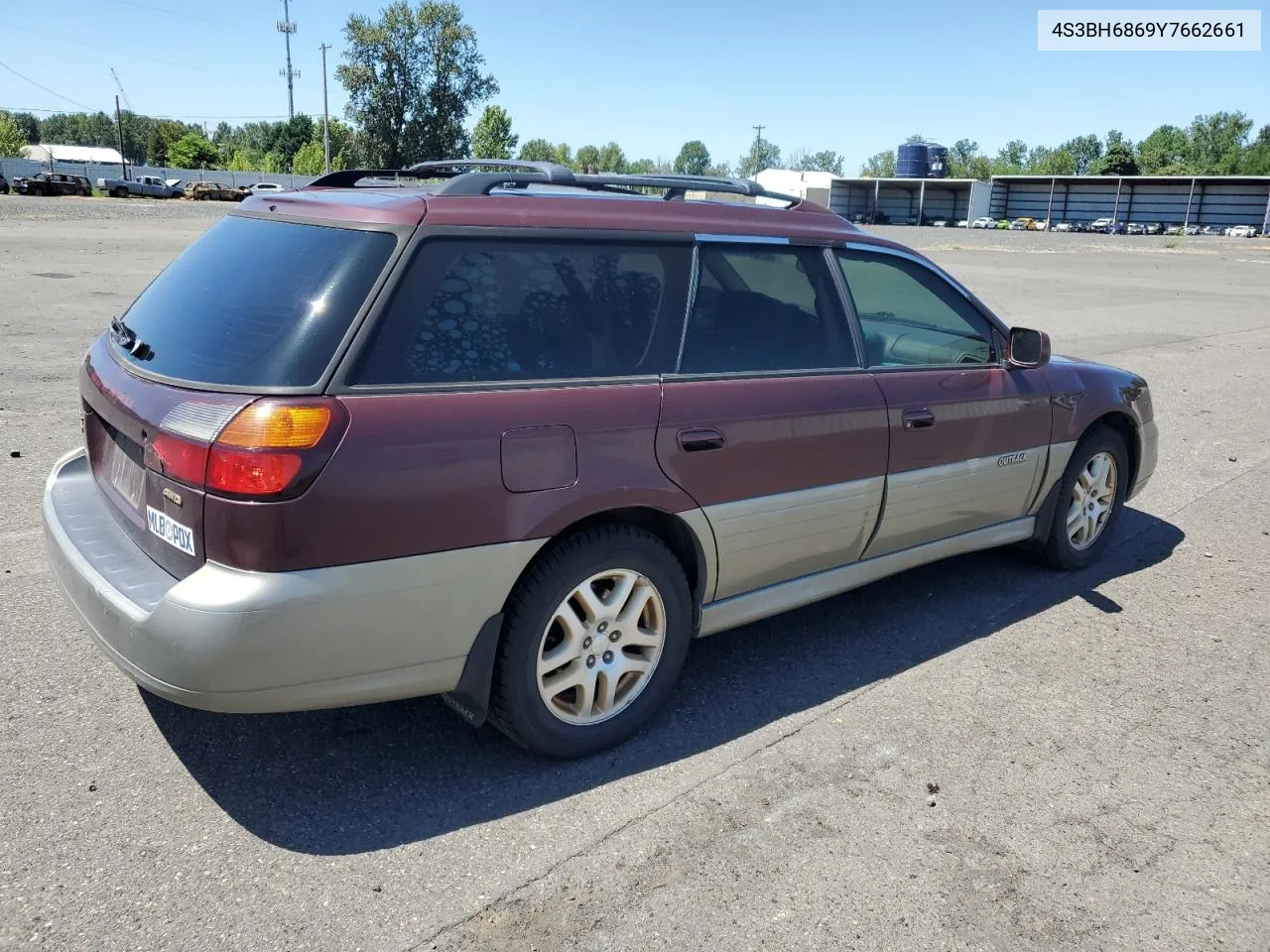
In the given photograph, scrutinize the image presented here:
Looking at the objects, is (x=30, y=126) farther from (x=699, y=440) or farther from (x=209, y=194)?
(x=699, y=440)

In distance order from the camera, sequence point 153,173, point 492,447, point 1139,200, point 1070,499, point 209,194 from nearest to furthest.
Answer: point 492,447
point 1070,499
point 209,194
point 153,173
point 1139,200

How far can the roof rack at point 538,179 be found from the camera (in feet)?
10.7

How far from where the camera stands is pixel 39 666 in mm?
3525

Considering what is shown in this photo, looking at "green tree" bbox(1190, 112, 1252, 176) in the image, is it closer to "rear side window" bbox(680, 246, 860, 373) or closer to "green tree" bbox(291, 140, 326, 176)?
"green tree" bbox(291, 140, 326, 176)

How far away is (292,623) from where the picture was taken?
2527mm

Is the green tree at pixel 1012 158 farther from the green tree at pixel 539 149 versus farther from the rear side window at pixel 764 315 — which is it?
the rear side window at pixel 764 315

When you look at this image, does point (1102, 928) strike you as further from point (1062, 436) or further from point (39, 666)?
point (39, 666)

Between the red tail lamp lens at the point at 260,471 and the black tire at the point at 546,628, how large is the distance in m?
0.77

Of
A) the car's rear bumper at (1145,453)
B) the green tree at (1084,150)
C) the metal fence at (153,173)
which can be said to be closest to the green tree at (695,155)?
the green tree at (1084,150)

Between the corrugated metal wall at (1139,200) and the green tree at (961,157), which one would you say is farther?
the green tree at (961,157)

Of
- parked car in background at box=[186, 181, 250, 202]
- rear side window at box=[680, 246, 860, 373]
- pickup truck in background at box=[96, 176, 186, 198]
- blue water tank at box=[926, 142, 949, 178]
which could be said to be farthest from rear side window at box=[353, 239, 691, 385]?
blue water tank at box=[926, 142, 949, 178]

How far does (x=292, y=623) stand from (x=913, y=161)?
11826 centimetres

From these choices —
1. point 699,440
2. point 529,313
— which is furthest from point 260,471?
point 699,440

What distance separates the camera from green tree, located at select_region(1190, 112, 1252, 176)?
429ft
